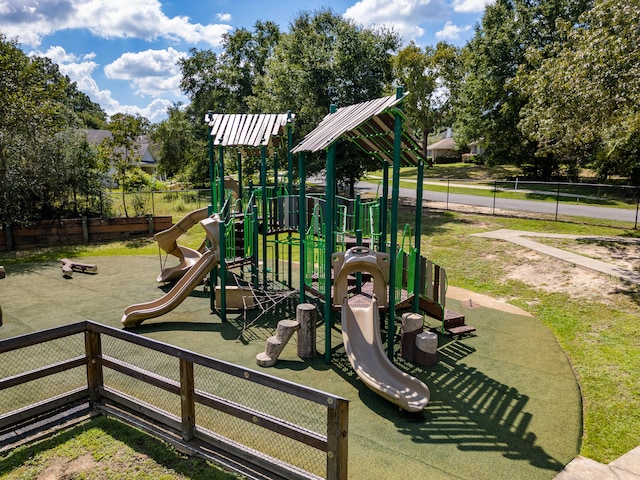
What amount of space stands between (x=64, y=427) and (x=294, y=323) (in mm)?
3447

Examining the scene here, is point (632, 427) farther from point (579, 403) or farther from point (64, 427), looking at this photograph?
point (64, 427)

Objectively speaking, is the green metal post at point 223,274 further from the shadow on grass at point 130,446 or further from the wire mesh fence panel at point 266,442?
the shadow on grass at point 130,446

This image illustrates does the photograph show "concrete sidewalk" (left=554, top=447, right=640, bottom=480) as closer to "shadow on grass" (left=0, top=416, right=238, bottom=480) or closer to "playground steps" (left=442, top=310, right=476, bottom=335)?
"shadow on grass" (left=0, top=416, right=238, bottom=480)

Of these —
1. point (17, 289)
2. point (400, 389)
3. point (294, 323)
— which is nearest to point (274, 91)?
point (17, 289)

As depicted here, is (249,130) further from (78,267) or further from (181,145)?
(181,145)

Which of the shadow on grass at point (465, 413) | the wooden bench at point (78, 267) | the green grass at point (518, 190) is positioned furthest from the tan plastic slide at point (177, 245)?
the green grass at point (518, 190)

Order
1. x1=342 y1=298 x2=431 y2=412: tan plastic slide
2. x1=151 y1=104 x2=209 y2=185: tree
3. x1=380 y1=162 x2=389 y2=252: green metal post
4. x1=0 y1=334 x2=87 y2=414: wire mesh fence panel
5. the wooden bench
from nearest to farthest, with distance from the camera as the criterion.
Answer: x1=342 y1=298 x2=431 y2=412: tan plastic slide < x1=0 y1=334 x2=87 y2=414: wire mesh fence panel < x1=380 y1=162 x2=389 y2=252: green metal post < the wooden bench < x1=151 y1=104 x2=209 y2=185: tree

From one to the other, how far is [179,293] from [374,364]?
473 cm

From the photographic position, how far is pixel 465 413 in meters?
5.99

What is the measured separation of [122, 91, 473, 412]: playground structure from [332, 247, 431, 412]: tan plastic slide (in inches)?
0.6

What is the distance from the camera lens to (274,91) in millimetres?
22516

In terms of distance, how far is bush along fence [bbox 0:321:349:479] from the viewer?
13.8 ft

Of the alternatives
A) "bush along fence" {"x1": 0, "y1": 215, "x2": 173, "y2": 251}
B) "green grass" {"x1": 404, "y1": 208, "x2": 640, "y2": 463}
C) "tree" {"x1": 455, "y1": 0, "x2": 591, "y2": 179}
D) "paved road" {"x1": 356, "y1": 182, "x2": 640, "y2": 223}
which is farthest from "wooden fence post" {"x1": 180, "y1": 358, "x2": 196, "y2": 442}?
"tree" {"x1": 455, "y1": 0, "x2": 591, "y2": 179}

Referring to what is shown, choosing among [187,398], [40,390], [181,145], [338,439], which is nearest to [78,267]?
[40,390]
